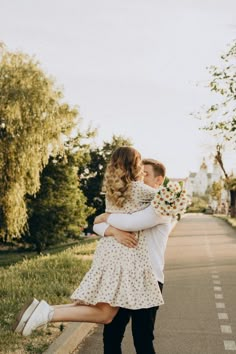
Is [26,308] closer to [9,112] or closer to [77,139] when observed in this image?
[9,112]

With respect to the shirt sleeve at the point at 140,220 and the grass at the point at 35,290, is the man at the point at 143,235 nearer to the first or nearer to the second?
the shirt sleeve at the point at 140,220

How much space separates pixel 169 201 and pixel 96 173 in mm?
52978

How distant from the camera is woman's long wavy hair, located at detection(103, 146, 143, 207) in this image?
4863 mm

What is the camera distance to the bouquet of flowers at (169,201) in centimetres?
476

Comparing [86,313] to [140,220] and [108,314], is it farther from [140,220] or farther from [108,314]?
[140,220]

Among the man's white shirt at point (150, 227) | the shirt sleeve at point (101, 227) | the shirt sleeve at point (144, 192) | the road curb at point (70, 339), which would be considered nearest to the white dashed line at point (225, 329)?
the road curb at point (70, 339)

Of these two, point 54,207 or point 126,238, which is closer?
point 126,238

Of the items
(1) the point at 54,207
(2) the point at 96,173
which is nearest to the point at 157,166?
(1) the point at 54,207

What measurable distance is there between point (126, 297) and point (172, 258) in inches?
608

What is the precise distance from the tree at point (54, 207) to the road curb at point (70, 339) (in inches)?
1458

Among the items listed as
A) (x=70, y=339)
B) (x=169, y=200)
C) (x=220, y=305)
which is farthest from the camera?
(x=220, y=305)

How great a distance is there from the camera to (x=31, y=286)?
10492 millimetres

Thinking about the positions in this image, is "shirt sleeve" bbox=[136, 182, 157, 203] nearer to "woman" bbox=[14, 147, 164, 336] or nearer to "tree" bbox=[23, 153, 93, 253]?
"woman" bbox=[14, 147, 164, 336]

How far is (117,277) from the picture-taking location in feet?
15.9
